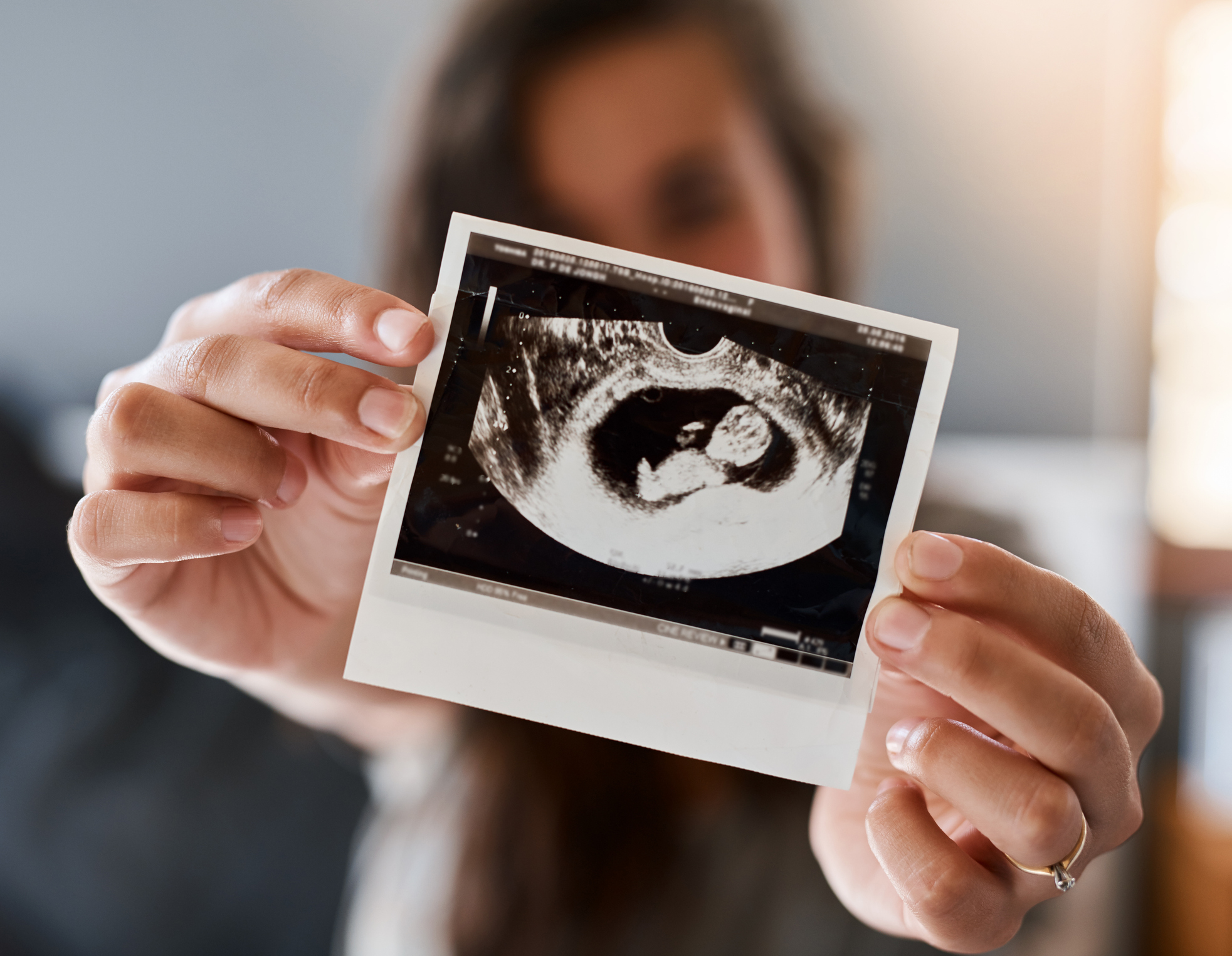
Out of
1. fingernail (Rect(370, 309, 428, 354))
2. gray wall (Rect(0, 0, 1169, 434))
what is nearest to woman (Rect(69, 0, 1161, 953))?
fingernail (Rect(370, 309, 428, 354))

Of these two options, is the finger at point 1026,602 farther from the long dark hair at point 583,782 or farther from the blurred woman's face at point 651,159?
the long dark hair at point 583,782

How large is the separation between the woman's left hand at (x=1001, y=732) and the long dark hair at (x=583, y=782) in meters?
0.73

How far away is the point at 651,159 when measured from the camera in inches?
42.7

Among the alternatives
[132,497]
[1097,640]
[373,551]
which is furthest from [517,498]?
[1097,640]

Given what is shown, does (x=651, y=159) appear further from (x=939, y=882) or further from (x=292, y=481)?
(x=939, y=882)

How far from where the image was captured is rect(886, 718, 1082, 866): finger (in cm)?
49

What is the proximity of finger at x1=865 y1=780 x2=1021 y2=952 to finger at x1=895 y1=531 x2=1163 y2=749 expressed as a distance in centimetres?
17

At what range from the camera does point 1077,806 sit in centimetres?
50

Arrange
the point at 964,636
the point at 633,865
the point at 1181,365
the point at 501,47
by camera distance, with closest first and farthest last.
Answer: the point at 964,636
the point at 501,47
the point at 633,865
the point at 1181,365

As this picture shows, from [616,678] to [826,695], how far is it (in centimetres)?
17

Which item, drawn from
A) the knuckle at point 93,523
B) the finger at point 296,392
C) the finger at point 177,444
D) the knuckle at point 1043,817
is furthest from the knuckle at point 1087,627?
the knuckle at point 93,523

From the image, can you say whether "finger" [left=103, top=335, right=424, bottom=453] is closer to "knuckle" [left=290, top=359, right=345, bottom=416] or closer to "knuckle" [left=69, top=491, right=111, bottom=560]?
"knuckle" [left=290, top=359, right=345, bottom=416]

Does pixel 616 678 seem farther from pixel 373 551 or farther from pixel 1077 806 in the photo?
pixel 1077 806

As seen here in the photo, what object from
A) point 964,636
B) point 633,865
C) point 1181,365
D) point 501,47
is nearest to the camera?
point 964,636
